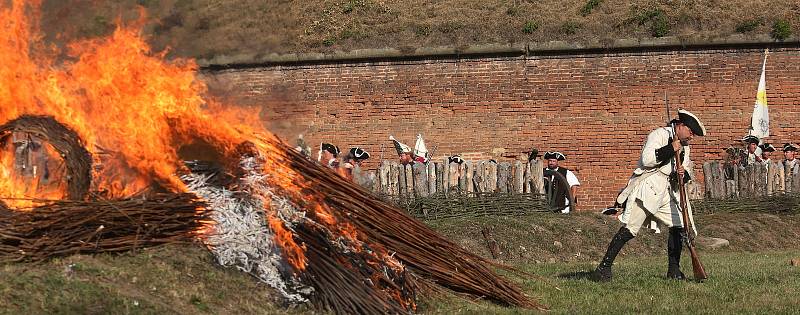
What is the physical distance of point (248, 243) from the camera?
965cm

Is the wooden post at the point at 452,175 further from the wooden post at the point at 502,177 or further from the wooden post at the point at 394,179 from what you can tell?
the wooden post at the point at 394,179

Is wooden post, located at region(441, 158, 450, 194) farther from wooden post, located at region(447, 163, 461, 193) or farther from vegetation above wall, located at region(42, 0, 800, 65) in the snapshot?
vegetation above wall, located at region(42, 0, 800, 65)

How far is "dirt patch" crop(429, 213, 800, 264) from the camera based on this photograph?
18.8 metres

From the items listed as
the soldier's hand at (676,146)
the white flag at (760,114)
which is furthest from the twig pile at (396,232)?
the white flag at (760,114)

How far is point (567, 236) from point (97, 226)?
11.4 metres

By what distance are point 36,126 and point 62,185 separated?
1.65 feet

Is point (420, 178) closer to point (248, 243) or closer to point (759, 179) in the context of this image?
point (759, 179)

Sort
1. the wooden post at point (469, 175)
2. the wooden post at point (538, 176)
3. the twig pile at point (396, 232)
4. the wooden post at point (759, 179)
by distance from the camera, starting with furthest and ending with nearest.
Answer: the wooden post at point (759, 179)
the wooden post at point (538, 176)
the wooden post at point (469, 175)
the twig pile at point (396, 232)

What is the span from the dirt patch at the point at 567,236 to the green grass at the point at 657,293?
136 inches

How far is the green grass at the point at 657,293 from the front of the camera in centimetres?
1077

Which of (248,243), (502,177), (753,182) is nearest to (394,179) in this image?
(502,177)

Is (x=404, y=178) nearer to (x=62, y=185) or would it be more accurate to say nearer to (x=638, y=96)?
(x=638, y=96)

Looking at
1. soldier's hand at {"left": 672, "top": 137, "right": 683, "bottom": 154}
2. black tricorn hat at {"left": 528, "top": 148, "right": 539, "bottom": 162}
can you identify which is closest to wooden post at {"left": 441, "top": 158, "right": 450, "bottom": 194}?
black tricorn hat at {"left": 528, "top": 148, "right": 539, "bottom": 162}

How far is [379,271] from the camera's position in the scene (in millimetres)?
9781
